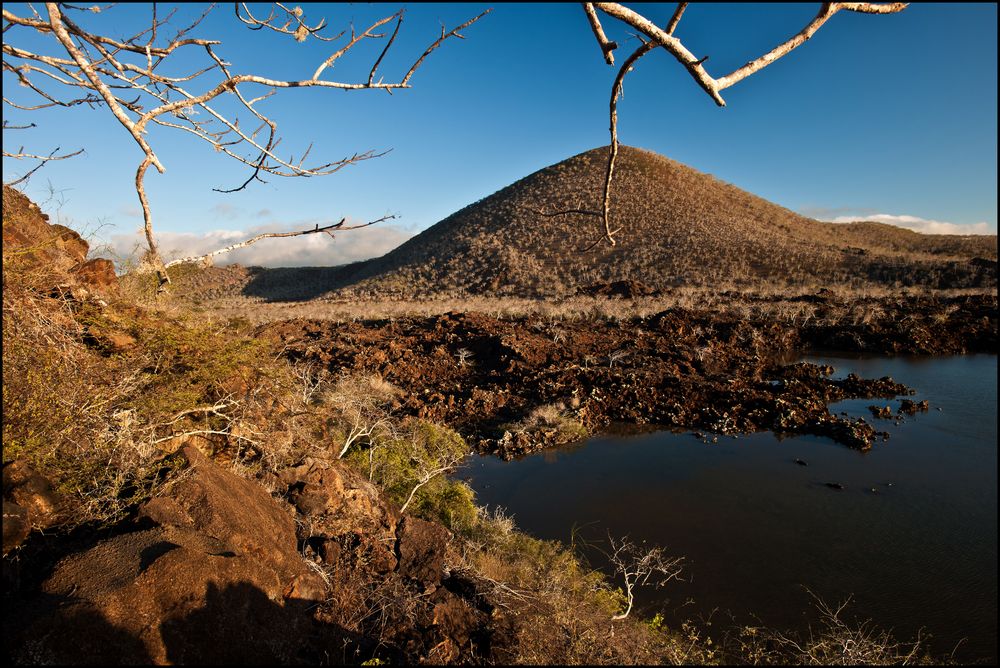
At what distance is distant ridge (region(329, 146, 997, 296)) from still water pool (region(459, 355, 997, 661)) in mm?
22870

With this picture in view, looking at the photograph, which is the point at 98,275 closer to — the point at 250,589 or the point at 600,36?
the point at 250,589

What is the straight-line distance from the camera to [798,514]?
6793mm

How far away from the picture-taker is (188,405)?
14.1ft

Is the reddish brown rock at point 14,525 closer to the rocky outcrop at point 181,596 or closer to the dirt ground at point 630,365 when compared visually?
the rocky outcrop at point 181,596

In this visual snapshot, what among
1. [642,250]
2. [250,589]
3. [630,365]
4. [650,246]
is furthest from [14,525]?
[650,246]

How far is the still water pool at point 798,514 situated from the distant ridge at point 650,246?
2287 cm

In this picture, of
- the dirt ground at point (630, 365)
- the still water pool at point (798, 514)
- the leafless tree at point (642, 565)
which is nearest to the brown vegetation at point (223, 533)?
the leafless tree at point (642, 565)

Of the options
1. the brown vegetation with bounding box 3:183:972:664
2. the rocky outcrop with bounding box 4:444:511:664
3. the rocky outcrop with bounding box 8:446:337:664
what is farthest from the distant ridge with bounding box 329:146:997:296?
the rocky outcrop with bounding box 8:446:337:664

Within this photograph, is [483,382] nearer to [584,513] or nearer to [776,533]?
[584,513]

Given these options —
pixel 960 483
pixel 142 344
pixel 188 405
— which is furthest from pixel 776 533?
pixel 142 344

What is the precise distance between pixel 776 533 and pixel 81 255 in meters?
8.39

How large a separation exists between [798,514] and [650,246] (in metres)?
36.4

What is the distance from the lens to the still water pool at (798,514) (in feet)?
17.0

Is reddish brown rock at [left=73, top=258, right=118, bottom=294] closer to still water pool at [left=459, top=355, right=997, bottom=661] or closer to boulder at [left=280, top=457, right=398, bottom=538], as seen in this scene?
boulder at [left=280, top=457, right=398, bottom=538]
